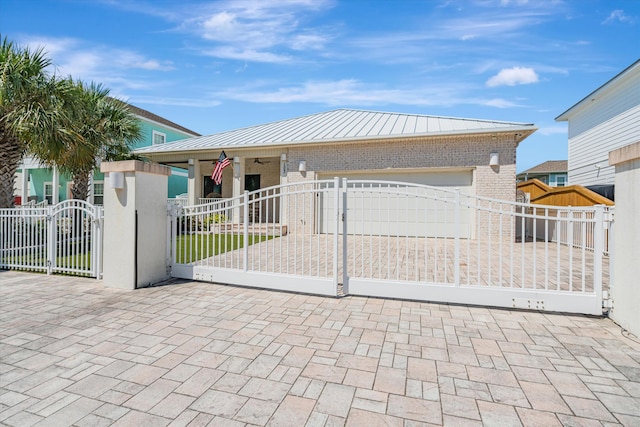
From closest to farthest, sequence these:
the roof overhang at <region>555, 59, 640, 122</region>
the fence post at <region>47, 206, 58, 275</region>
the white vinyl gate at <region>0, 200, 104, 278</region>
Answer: the white vinyl gate at <region>0, 200, 104, 278</region> → the fence post at <region>47, 206, 58, 275</region> → the roof overhang at <region>555, 59, 640, 122</region>

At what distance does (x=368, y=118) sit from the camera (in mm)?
14898

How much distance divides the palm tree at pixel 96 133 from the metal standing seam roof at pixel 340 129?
2.88m

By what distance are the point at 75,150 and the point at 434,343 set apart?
34.5ft

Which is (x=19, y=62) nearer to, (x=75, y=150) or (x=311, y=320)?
(x=75, y=150)

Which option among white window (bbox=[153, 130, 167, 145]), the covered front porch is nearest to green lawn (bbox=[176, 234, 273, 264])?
the covered front porch

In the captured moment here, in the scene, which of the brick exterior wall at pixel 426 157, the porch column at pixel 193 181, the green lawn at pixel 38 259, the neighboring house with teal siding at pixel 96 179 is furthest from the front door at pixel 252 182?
the green lawn at pixel 38 259

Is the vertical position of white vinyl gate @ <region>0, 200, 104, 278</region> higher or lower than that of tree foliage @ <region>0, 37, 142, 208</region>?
lower

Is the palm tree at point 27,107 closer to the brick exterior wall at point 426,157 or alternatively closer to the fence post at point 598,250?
the brick exterior wall at point 426,157

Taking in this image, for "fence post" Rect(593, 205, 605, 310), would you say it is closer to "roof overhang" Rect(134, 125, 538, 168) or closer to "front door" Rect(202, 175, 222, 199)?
"roof overhang" Rect(134, 125, 538, 168)

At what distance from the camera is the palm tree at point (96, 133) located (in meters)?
9.73

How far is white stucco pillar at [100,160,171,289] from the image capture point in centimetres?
548

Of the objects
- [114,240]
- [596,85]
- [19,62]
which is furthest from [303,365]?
[596,85]

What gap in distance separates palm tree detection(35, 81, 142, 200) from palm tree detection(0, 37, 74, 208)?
89cm

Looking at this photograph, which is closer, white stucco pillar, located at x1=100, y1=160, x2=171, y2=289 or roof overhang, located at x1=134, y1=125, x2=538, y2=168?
white stucco pillar, located at x1=100, y1=160, x2=171, y2=289
